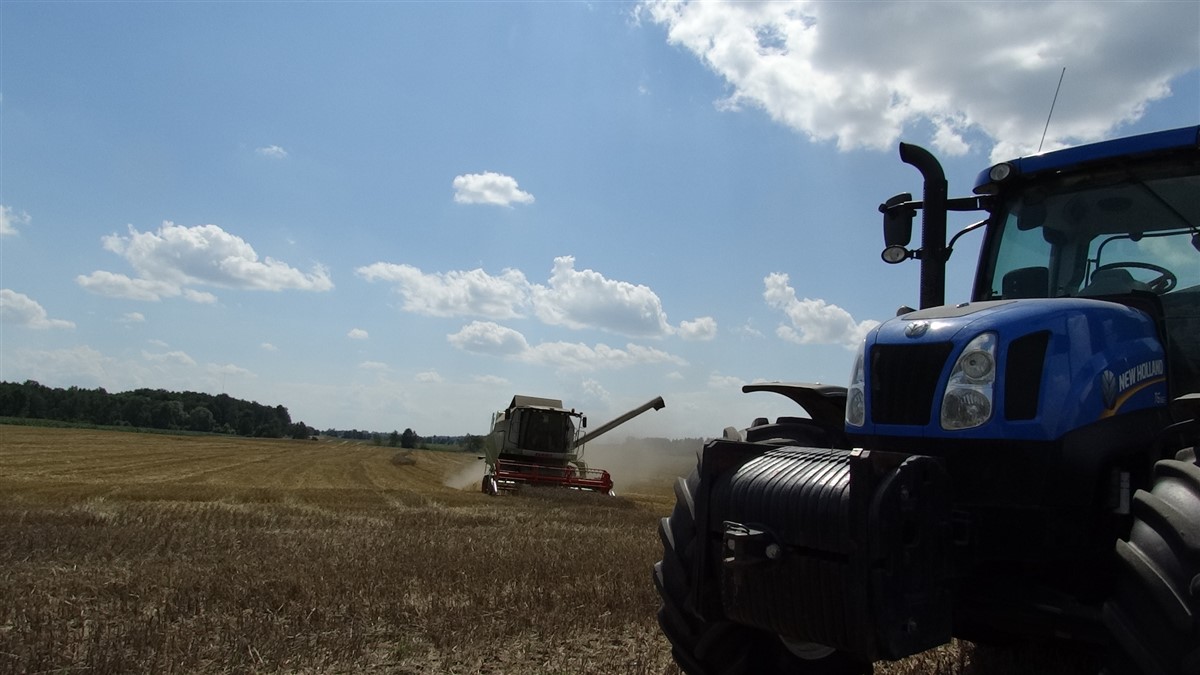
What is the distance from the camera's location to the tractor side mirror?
174 inches

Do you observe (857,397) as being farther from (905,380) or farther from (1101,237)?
(1101,237)

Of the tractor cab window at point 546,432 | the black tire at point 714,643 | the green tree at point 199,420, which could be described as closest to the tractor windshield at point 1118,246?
the black tire at point 714,643

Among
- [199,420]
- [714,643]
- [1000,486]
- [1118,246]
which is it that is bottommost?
[714,643]

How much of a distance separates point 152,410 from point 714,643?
104318 millimetres

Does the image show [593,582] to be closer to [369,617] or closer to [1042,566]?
[369,617]

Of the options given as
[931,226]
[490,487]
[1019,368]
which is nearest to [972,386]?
[1019,368]

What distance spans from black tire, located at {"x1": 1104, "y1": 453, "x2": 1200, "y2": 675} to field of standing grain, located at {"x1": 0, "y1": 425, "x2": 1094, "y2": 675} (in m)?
2.10

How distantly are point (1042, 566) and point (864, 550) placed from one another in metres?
1.04

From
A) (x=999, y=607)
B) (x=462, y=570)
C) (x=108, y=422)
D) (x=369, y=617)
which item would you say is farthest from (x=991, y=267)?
(x=108, y=422)

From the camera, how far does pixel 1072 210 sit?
4.29 m

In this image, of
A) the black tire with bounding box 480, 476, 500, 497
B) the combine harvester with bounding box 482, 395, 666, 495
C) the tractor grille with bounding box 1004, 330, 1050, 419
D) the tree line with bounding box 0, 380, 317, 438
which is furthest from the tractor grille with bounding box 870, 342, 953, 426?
the tree line with bounding box 0, 380, 317, 438

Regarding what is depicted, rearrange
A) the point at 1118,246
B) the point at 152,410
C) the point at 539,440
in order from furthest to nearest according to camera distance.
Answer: the point at 152,410 → the point at 539,440 → the point at 1118,246

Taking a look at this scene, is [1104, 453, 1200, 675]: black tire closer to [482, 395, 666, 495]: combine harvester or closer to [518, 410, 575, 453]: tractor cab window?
[482, 395, 666, 495]: combine harvester

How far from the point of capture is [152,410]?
94938 mm
